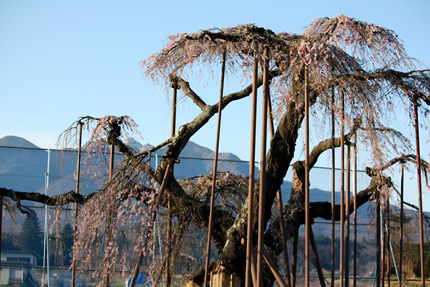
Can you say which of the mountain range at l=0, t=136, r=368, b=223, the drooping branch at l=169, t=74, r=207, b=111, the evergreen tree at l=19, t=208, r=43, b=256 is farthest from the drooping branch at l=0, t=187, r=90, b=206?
the evergreen tree at l=19, t=208, r=43, b=256

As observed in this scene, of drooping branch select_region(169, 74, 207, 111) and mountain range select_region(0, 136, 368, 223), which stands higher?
drooping branch select_region(169, 74, 207, 111)

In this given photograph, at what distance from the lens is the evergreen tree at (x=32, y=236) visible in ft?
29.5

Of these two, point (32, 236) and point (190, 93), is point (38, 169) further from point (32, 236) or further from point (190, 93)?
point (190, 93)

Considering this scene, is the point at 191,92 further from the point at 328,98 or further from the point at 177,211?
the point at 328,98

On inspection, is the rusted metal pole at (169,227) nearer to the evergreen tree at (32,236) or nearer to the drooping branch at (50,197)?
the drooping branch at (50,197)

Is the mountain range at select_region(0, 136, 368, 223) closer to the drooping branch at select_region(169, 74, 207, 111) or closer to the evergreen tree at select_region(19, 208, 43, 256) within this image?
the evergreen tree at select_region(19, 208, 43, 256)

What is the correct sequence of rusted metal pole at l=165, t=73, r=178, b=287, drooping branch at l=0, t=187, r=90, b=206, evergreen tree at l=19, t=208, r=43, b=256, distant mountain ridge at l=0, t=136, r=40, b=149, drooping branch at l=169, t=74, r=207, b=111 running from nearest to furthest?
rusted metal pole at l=165, t=73, r=178, b=287 < drooping branch at l=169, t=74, r=207, b=111 < drooping branch at l=0, t=187, r=90, b=206 < evergreen tree at l=19, t=208, r=43, b=256 < distant mountain ridge at l=0, t=136, r=40, b=149

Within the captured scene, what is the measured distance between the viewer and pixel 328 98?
423 cm

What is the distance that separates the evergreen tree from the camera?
8.98m

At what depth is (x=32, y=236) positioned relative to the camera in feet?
29.9

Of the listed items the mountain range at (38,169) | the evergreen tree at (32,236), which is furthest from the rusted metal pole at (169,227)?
the evergreen tree at (32,236)

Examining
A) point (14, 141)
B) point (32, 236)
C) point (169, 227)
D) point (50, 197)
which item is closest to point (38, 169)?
point (32, 236)

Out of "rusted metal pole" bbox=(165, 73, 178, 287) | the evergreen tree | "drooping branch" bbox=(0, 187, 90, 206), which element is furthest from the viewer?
the evergreen tree

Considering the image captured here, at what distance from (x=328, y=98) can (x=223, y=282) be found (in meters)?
1.82
